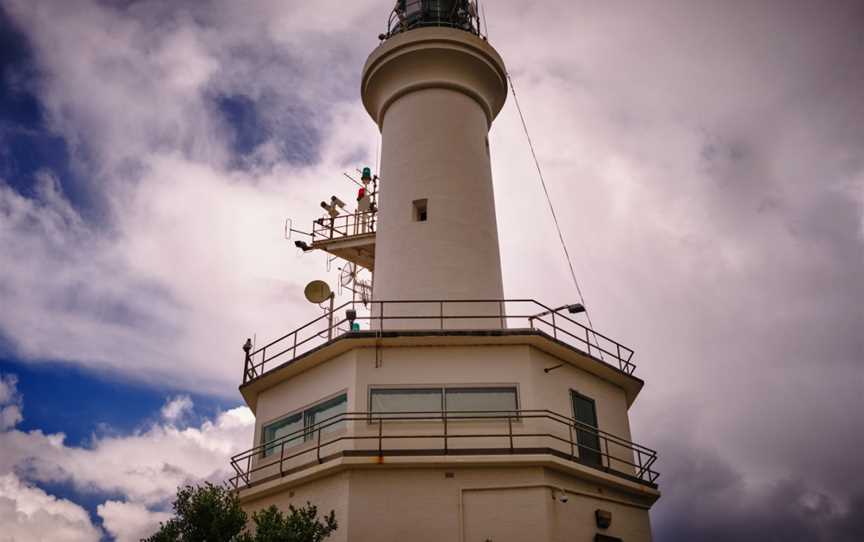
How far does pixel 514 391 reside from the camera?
20.7 meters

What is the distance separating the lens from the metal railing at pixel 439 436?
1964cm

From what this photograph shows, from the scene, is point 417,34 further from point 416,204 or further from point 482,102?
point 416,204

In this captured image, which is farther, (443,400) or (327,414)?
(327,414)

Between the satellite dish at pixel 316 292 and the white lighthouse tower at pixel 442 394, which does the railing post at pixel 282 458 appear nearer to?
the white lighthouse tower at pixel 442 394

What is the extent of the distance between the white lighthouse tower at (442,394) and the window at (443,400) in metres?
0.03

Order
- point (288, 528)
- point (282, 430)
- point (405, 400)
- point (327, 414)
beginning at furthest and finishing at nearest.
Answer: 1. point (282, 430)
2. point (327, 414)
3. point (405, 400)
4. point (288, 528)

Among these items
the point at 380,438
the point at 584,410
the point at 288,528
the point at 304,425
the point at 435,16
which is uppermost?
the point at 435,16

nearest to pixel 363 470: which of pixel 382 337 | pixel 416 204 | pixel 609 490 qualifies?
pixel 382 337

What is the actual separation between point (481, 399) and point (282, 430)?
219 inches

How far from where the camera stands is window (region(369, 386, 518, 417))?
20.5 metres

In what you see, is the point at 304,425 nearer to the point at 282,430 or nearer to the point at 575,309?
the point at 282,430

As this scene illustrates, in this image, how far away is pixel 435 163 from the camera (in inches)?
996

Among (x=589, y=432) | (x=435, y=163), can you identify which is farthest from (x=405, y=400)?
(x=435, y=163)

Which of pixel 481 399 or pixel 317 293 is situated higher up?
pixel 317 293
